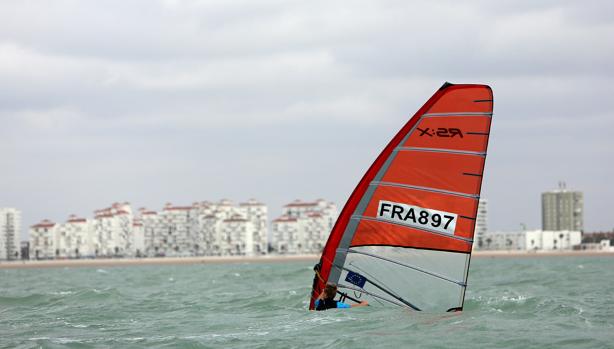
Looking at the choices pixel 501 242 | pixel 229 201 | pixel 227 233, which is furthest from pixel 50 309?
pixel 501 242

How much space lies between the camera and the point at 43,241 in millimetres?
172125

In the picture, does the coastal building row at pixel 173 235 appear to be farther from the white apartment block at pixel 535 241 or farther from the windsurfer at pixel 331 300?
the windsurfer at pixel 331 300

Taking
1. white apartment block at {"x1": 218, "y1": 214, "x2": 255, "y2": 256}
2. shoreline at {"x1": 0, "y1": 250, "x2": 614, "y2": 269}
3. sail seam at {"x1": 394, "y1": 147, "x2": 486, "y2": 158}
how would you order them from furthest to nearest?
white apartment block at {"x1": 218, "y1": 214, "x2": 255, "y2": 256}, shoreline at {"x1": 0, "y1": 250, "x2": 614, "y2": 269}, sail seam at {"x1": 394, "y1": 147, "x2": 486, "y2": 158}

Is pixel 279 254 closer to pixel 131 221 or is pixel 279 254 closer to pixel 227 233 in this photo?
pixel 227 233

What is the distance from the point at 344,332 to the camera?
566 inches

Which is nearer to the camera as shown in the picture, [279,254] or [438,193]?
[438,193]

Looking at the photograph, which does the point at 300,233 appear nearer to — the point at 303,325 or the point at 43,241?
the point at 43,241

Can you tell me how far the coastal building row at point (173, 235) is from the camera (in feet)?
552

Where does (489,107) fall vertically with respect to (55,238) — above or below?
above

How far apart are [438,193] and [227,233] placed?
506 feet

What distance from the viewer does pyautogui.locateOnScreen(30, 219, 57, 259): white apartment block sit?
171 meters

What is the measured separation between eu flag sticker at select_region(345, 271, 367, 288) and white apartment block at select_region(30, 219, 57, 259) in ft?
534

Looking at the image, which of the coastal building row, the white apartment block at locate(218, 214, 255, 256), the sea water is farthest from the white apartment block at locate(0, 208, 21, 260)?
the sea water

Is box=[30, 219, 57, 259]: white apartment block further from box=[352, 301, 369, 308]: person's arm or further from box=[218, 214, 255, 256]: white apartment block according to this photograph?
box=[352, 301, 369, 308]: person's arm
